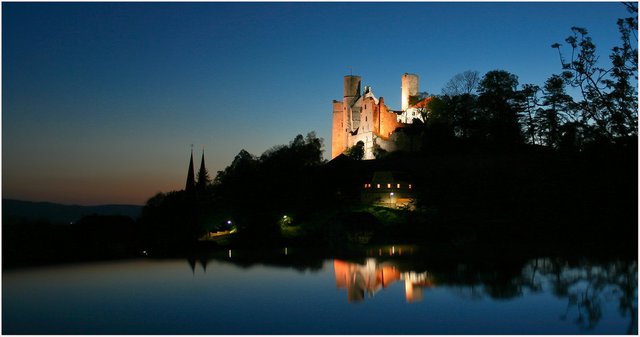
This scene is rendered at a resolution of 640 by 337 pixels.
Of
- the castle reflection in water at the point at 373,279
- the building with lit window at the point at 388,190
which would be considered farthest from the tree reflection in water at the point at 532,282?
the building with lit window at the point at 388,190

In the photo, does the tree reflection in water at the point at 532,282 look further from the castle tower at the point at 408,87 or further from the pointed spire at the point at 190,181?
the castle tower at the point at 408,87

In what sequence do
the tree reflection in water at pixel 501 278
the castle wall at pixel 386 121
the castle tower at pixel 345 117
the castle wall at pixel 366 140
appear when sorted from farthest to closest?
the castle tower at pixel 345 117
the castle wall at pixel 386 121
the castle wall at pixel 366 140
the tree reflection in water at pixel 501 278

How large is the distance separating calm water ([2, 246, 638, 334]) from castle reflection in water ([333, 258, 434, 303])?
0.04m

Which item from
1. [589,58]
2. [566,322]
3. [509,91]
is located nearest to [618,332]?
[566,322]

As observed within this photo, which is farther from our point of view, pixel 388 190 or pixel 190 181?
pixel 190 181

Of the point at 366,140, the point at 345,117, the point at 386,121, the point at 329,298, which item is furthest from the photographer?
the point at 345,117

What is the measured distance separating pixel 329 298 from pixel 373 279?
3.83m

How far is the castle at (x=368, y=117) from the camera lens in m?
63.4

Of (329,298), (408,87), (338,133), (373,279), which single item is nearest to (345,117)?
(338,133)

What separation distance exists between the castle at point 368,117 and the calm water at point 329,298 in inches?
1442

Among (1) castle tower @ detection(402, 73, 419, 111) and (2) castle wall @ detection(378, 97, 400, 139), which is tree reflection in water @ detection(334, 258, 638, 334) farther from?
(1) castle tower @ detection(402, 73, 419, 111)

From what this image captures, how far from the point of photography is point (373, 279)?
22.5 meters

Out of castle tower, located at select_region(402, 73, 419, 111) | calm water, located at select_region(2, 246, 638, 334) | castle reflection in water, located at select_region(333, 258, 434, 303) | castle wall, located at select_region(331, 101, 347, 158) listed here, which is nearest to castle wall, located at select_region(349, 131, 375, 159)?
castle wall, located at select_region(331, 101, 347, 158)

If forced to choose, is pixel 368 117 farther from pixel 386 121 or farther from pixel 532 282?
pixel 532 282
